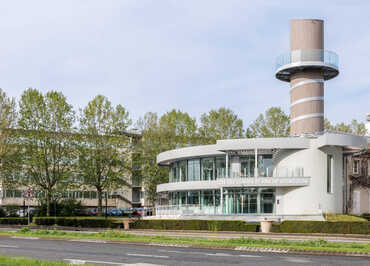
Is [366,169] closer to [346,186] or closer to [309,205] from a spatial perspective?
[346,186]

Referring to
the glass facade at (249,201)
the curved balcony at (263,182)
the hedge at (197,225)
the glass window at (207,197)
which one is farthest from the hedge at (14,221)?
the glass facade at (249,201)

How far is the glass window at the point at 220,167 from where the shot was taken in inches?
2077

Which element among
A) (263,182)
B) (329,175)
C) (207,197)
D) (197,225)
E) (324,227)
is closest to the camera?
(324,227)

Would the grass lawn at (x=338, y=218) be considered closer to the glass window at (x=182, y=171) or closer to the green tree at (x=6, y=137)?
the glass window at (x=182, y=171)

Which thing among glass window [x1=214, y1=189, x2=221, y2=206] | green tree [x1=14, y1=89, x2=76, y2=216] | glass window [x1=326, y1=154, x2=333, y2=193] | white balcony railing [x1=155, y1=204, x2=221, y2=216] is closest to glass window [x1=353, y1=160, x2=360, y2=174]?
glass window [x1=326, y1=154, x2=333, y2=193]

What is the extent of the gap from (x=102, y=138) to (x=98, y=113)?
3.24m

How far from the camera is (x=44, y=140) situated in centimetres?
6259

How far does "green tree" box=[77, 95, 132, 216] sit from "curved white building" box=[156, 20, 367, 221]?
11.9 meters

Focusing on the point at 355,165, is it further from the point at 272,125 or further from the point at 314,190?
the point at 272,125

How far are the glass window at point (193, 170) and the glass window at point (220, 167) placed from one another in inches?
100

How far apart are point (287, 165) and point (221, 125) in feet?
102

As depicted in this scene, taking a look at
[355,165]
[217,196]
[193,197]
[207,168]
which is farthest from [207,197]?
[355,165]

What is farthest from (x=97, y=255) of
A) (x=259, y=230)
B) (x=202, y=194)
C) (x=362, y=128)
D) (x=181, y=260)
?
(x=362, y=128)

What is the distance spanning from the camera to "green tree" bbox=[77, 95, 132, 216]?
66.0m
